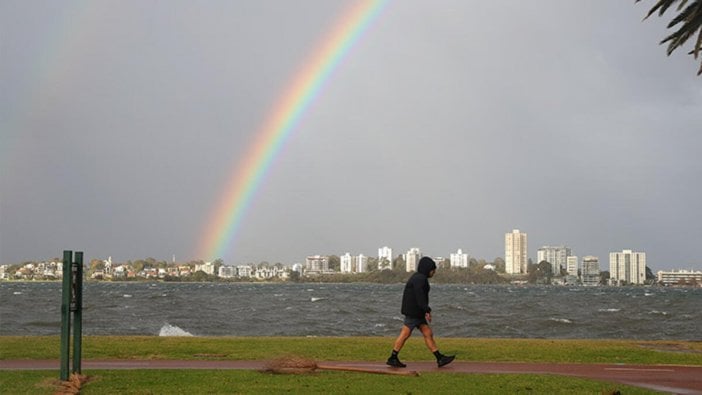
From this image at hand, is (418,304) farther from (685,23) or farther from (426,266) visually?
(685,23)

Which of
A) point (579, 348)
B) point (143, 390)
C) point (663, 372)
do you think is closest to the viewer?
point (143, 390)

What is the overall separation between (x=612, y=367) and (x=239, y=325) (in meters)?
34.4

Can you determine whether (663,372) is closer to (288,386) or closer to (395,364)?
(395,364)

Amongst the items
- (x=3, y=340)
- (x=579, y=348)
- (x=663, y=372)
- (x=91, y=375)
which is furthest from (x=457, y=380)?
(x=3, y=340)

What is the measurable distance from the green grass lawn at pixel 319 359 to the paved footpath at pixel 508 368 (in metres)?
0.99

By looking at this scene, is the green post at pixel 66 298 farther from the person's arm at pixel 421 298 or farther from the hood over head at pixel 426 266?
the hood over head at pixel 426 266

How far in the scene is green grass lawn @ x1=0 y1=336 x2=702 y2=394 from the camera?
1280 cm

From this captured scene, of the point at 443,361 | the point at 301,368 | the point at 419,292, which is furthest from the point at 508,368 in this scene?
the point at 301,368

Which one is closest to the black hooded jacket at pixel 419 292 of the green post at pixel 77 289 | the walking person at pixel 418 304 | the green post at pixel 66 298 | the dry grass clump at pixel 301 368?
the walking person at pixel 418 304

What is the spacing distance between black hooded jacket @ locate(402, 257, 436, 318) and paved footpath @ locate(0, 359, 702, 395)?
1.11 m

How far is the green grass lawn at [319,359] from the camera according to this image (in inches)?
504

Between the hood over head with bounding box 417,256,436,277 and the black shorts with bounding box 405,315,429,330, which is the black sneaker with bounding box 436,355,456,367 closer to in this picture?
the black shorts with bounding box 405,315,429,330

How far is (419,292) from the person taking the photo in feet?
49.6

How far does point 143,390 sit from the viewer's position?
12.5 meters
